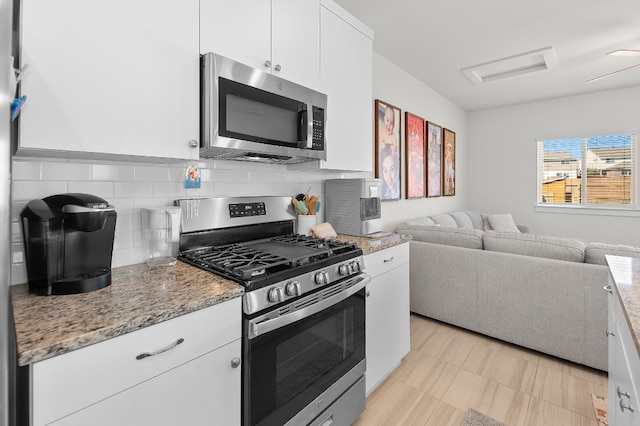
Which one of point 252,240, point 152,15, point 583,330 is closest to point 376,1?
point 152,15

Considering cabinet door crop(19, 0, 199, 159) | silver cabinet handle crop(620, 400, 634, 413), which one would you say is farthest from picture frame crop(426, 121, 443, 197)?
cabinet door crop(19, 0, 199, 159)

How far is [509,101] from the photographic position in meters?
5.08

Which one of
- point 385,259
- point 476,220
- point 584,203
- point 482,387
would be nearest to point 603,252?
point 482,387

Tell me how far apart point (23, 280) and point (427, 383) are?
2.26m

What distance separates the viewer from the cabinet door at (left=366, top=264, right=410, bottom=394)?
1946 mm

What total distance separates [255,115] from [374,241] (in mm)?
1137

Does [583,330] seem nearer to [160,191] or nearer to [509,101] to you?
[160,191]

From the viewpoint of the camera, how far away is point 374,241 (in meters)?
2.18

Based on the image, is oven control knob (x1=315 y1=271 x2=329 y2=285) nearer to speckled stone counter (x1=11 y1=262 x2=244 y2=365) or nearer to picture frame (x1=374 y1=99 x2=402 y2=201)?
speckled stone counter (x1=11 y1=262 x2=244 y2=365)

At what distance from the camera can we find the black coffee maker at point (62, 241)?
41.0 inches

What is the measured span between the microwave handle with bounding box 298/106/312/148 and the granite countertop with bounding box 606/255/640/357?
1.48 m

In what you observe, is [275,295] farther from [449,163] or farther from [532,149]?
[532,149]

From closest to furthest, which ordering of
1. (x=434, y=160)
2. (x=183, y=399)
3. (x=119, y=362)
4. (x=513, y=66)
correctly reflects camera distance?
(x=119, y=362) → (x=183, y=399) → (x=513, y=66) → (x=434, y=160)

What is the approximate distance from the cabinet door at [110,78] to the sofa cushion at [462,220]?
4.01m
